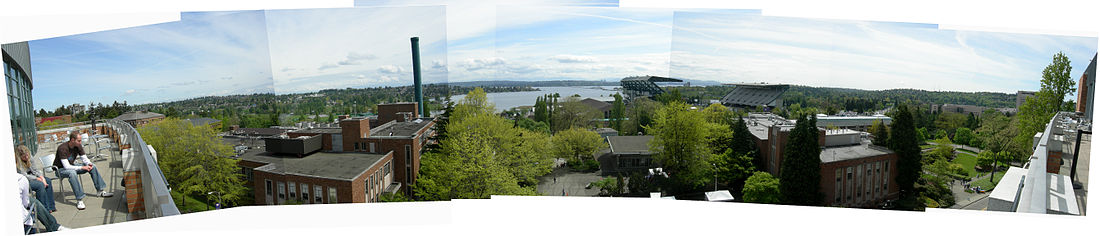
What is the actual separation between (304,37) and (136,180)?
136 inches

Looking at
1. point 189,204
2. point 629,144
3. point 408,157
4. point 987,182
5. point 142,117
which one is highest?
point 142,117

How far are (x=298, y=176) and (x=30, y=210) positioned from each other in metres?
3.55

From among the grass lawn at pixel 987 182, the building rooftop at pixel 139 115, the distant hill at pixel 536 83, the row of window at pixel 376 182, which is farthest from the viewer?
the row of window at pixel 376 182

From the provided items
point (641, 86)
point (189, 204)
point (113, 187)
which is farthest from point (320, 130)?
point (641, 86)

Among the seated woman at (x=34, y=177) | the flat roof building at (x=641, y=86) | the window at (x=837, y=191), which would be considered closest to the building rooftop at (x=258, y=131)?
the seated woman at (x=34, y=177)

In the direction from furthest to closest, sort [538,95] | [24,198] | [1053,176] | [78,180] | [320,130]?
[320,130] → [538,95] → [1053,176] → [78,180] → [24,198]

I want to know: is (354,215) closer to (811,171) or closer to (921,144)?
(811,171)

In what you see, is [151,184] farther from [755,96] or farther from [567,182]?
[755,96]

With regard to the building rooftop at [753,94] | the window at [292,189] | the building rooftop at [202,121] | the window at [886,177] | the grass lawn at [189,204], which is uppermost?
the building rooftop at [753,94]

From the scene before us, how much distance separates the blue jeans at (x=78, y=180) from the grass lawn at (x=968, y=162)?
15.1 m

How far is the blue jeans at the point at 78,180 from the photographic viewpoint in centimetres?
736

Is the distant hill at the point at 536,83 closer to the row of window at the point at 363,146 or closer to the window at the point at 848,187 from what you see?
the row of window at the point at 363,146

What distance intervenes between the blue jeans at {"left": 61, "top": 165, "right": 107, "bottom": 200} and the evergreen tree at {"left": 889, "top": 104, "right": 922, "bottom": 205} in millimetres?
14032

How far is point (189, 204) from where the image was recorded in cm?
890
